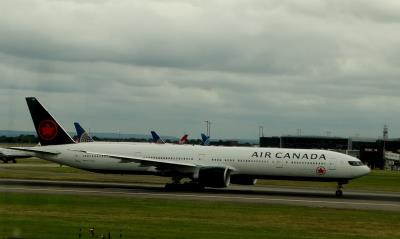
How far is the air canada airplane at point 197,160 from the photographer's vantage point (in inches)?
1930

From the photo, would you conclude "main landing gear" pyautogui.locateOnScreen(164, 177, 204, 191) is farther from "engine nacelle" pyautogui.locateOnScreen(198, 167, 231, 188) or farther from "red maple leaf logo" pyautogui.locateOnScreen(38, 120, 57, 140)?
"red maple leaf logo" pyautogui.locateOnScreen(38, 120, 57, 140)

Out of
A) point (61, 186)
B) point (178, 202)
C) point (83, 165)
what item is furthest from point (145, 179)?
point (178, 202)

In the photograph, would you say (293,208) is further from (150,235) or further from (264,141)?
(264,141)

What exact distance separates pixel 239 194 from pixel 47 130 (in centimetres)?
1825

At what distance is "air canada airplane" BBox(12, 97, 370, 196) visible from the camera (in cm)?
4903

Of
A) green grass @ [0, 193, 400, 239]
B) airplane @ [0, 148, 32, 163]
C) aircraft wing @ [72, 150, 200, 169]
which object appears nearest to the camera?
green grass @ [0, 193, 400, 239]

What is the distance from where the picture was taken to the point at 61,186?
50156mm

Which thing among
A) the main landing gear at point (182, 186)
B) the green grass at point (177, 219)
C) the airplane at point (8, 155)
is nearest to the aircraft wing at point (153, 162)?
the main landing gear at point (182, 186)

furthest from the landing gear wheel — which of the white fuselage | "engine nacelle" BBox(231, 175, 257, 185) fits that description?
"engine nacelle" BBox(231, 175, 257, 185)

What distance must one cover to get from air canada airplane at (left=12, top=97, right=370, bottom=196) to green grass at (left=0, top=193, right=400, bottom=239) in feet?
35.9

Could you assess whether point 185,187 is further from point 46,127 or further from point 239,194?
point 46,127

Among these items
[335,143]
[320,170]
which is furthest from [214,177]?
[335,143]

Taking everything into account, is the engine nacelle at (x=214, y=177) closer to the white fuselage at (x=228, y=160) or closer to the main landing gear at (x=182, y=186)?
the main landing gear at (x=182, y=186)

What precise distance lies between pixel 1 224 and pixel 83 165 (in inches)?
1099
